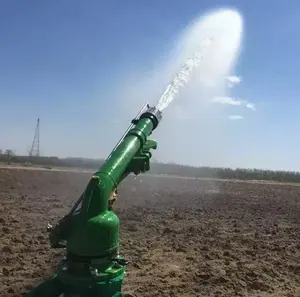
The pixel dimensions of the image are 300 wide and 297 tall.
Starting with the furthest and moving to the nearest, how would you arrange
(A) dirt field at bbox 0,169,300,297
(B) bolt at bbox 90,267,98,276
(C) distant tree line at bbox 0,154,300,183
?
1. (C) distant tree line at bbox 0,154,300,183
2. (A) dirt field at bbox 0,169,300,297
3. (B) bolt at bbox 90,267,98,276

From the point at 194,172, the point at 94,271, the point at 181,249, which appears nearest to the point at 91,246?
the point at 94,271

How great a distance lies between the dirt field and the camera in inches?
285

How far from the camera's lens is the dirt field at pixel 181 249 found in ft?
23.7

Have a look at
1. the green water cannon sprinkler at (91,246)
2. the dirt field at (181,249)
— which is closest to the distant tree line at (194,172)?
the dirt field at (181,249)

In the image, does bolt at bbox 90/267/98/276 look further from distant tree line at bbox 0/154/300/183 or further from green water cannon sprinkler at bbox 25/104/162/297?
distant tree line at bbox 0/154/300/183

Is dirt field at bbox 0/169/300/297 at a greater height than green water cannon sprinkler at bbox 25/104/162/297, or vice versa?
green water cannon sprinkler at bbox 25/104/162/297

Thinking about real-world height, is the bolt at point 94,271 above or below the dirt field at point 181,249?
above

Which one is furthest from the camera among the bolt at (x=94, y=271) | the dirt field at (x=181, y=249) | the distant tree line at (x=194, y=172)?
the distant tree line at (x=194, y=172)

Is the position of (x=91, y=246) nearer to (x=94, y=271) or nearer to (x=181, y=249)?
(x=94, y=271)

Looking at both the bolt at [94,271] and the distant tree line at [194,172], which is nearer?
the bolt at [94,271]

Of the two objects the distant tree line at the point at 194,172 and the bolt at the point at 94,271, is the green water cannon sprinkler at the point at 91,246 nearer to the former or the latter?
the bolt at the point at 94,271

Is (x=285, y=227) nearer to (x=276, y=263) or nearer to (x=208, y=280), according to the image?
(x=276, y=263)

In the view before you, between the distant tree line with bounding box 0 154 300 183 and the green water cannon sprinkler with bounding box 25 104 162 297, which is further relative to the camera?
the distant tree line with bounding box 0 154 300 183

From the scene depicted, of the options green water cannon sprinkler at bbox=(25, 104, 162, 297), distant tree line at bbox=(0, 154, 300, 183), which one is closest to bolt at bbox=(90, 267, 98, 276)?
green water cannon sprinkler at bbox=(25, 104, 162, 297)
